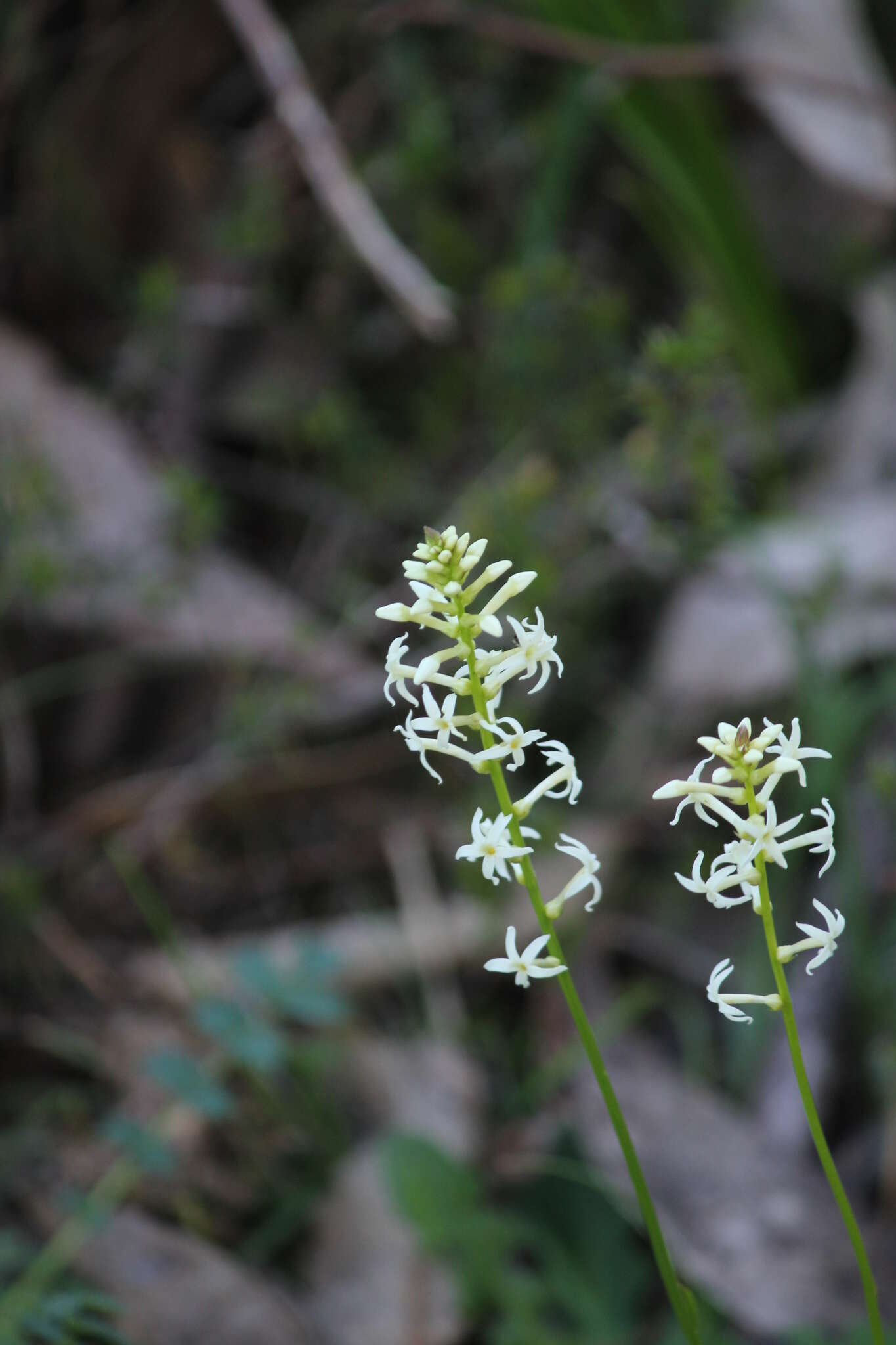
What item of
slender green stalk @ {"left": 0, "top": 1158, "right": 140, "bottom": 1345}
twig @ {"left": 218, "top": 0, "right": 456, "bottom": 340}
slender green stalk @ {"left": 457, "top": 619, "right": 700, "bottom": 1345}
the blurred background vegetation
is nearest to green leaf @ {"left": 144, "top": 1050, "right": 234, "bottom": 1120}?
the blurred background vegetation

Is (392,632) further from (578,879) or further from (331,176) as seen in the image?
(578,879)

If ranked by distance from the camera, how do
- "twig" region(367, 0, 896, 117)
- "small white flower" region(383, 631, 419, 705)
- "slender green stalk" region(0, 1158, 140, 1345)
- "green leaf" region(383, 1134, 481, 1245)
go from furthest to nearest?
"twig" region(367, 0, 896, 117) → "green leaf" region(383, 1134, 481, 1245) → "slender green stalk" region(0, 1158, 140, 1345) → "small white flower" region(383, 631, 419, 705)

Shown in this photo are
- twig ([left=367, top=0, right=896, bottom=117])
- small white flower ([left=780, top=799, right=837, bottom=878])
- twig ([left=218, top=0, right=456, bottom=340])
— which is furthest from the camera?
twig ([left=367, top=0, right=896, bottom=117])

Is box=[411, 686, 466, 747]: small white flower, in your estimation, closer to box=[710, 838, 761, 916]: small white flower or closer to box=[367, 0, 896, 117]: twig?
box=[710, 838, 761, 916]: small white flower

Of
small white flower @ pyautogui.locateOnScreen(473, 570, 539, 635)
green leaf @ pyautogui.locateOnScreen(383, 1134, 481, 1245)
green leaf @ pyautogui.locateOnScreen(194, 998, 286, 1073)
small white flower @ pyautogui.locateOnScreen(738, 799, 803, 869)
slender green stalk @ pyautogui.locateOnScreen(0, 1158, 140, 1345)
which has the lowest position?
green leaf @ pyautogui.locateOnScreen(383, 1134, 481, 1245)

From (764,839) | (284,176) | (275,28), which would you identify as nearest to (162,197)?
(284,176)

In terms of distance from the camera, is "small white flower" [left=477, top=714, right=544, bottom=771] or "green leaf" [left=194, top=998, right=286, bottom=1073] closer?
"small white flower" [left=477, top=714, right=544, bottom=771]

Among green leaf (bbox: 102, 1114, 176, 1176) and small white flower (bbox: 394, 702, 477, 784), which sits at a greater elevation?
small white flower (bbox: 394, 702, 477, 784)
